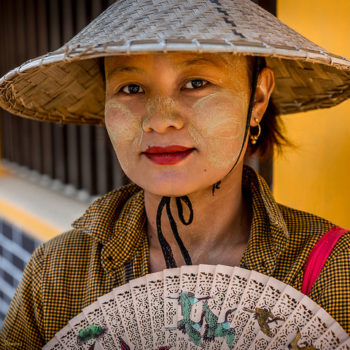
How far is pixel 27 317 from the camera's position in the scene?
1.70 metres

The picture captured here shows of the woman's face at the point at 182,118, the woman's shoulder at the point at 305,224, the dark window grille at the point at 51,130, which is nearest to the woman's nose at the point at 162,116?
the woman's face at the point at 182,118

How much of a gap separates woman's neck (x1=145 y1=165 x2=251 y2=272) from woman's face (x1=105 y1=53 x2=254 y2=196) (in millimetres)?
177

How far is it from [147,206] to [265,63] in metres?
0.59

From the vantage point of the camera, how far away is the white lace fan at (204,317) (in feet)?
4.15

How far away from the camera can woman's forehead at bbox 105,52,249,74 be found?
4.52 ft

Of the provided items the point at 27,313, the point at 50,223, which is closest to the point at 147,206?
the point at 27,313

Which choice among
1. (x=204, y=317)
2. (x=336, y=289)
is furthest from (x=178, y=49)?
(x=336, y=289)

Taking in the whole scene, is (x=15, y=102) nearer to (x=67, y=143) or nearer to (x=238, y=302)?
(x=238, y=302)

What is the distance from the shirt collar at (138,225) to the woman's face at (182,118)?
0.76 feet

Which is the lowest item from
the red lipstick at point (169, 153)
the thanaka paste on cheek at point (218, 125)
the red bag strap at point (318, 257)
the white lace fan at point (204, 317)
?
the white lace fan at point (204, 317)

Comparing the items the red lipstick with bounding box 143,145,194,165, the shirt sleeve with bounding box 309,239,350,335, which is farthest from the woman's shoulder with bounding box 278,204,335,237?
the red lipstick with bounding box 143,145,194,165

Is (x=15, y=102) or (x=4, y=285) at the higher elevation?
(x=15, y=102)

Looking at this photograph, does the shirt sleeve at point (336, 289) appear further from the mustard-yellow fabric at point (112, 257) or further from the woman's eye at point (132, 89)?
the woman's eye at point (132, 89)

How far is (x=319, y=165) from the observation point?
2088 millimetres
